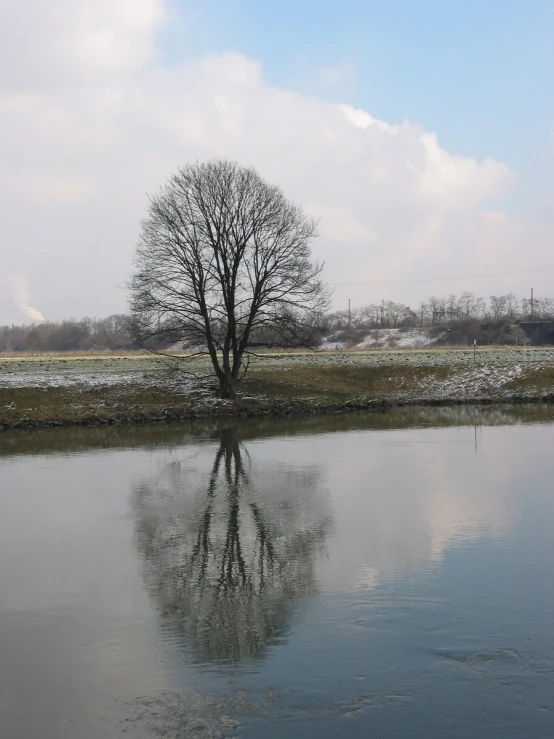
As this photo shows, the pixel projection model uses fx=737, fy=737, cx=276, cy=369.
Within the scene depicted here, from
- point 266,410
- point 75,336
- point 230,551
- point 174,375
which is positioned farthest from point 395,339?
point 230,551

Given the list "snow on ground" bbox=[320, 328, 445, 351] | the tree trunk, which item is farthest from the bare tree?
"snow on ground" bbox=[320, 328, 445, 351]

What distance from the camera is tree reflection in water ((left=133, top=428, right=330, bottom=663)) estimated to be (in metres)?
8.06

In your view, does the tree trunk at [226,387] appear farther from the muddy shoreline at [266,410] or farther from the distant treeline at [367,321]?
the distant treeline at [367,321]

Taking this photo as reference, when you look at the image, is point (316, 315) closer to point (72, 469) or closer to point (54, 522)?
point (72, 469)

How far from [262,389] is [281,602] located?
91.5 feet

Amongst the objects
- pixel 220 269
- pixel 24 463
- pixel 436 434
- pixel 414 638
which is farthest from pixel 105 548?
pixel 220 269

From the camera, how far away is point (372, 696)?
6.40 m

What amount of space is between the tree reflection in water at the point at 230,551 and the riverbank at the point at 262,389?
1473 centimetres

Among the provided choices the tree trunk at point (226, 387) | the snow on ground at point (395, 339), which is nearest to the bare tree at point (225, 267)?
the tree trunk at point (226, 387)

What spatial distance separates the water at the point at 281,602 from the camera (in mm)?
6242

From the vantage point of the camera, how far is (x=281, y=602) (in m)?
8.79

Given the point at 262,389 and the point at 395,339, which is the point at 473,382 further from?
the point at 395,339

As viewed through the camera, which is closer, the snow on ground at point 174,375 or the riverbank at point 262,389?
the riverbank at point 262,389

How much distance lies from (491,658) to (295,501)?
24.6ft
